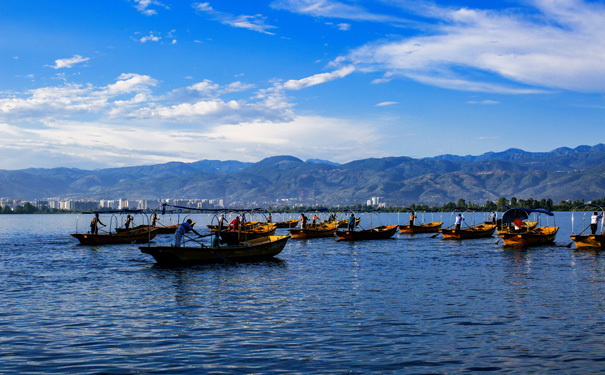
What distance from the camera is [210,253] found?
41.5m

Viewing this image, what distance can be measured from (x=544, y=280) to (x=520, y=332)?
49.2 ft

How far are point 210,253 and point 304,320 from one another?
2166 cm

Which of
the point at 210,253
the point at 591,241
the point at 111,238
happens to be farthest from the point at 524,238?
the point at 111,238

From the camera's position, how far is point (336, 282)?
32.3 meters

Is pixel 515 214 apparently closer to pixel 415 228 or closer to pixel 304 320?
pixel 415 228

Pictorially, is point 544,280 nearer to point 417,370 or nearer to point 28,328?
point 417,370

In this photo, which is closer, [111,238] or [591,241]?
[591,241]

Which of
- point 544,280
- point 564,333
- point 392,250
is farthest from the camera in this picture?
point 392,250

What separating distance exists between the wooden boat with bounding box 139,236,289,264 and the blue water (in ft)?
3.71

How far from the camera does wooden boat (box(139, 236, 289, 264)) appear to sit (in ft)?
130

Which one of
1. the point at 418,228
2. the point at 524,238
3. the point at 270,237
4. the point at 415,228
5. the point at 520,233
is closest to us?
the point at 270,237

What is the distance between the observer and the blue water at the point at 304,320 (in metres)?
15.6

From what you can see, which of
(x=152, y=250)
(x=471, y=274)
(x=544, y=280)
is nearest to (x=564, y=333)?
(x=544, y=280)

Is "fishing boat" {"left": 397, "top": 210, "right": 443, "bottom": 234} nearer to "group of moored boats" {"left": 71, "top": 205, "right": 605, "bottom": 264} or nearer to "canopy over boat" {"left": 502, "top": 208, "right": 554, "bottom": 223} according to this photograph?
"group of moored boats" {"left": 71, "top": 205, "right": 605, "bottom": 264}
